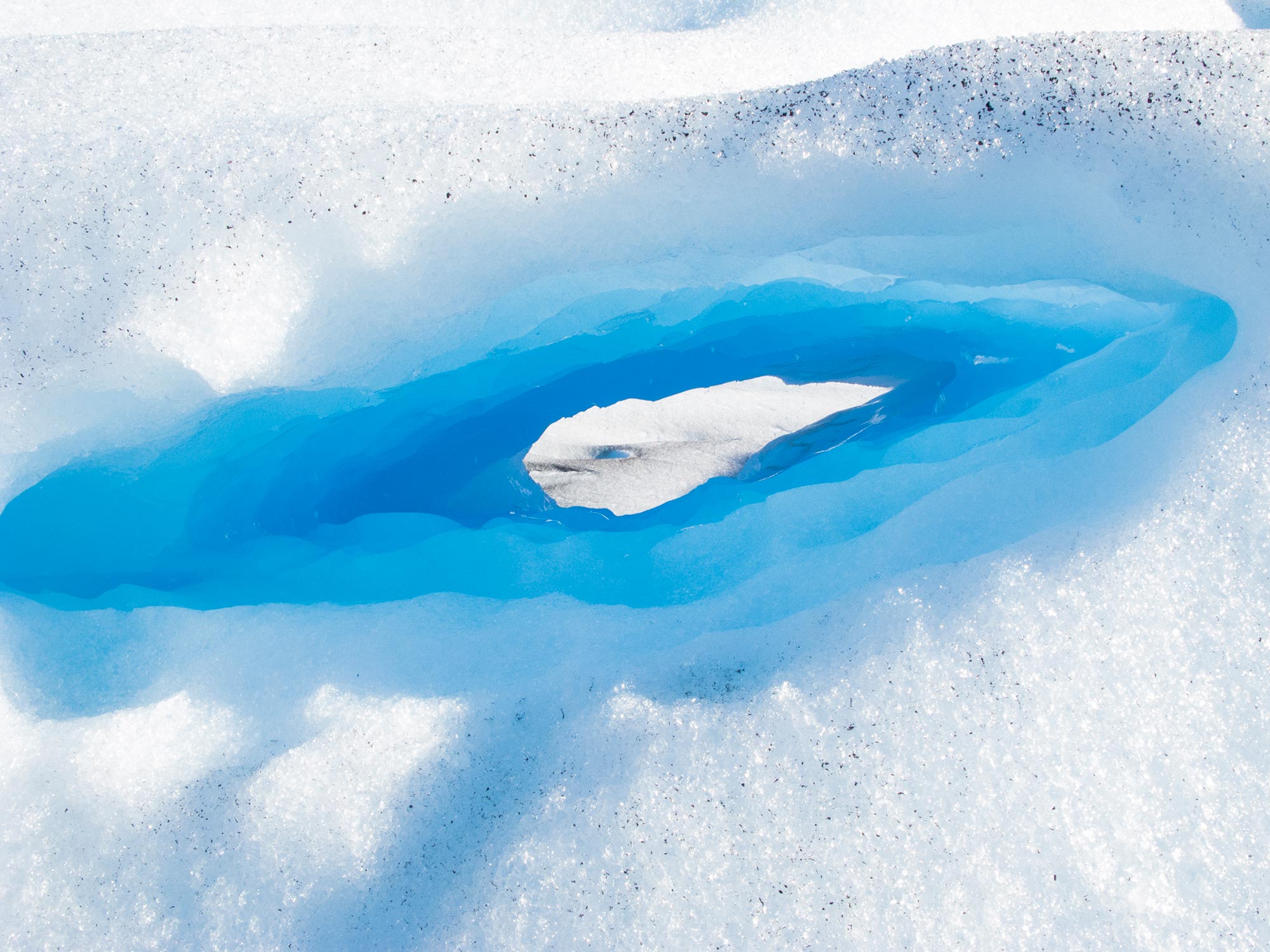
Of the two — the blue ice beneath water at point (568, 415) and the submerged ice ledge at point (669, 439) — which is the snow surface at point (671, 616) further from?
the submerged ice ledge at point (669, 439)

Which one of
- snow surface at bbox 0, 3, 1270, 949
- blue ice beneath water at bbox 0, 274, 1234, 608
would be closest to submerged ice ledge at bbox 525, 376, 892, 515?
blue ice beneath water at bbox 0, 274, 1234, 608

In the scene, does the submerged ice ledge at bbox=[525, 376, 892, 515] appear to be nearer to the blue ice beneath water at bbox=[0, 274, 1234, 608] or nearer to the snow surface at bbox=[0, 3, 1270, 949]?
the blue ice beneath water at bbox=[0, 274, 1234, 608]

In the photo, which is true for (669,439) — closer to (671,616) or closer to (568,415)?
(568,415)

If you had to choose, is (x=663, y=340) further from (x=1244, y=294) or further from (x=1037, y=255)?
(x=1244, y=294)

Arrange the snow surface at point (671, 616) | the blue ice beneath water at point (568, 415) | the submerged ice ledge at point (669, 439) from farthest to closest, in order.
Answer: the submerged ice ledge at point (669, 439), the blue ice beneath water at point (568, 415), the snow surface at point (671, 616)

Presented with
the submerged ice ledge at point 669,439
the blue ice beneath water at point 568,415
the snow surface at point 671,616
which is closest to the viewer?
the snow surface at point 671,616

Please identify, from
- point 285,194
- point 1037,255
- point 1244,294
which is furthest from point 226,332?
point 1244,294

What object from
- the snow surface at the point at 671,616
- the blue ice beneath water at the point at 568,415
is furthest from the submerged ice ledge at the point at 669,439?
the snow surface at the point at 671,616

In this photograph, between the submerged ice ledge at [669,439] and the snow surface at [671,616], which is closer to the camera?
the snow surface at [671,616]
